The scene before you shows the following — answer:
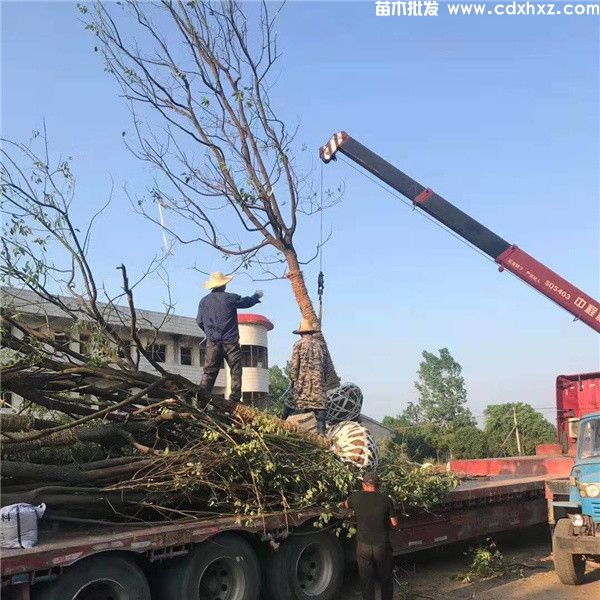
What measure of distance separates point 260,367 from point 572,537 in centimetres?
2883

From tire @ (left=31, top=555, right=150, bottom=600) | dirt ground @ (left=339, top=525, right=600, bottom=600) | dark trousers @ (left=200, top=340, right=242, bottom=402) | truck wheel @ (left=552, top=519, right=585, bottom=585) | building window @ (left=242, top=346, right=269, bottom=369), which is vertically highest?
building window @ (left=242, top=346, right=269, bottom=369)

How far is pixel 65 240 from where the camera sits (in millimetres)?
7137

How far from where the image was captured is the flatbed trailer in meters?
5.55

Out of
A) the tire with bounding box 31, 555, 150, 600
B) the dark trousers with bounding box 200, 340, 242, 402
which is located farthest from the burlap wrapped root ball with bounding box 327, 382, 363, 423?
the tire with bounding box 31, 555, 150, 600

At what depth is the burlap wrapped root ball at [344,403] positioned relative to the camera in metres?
9.55

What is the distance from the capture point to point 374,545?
23.3 ft

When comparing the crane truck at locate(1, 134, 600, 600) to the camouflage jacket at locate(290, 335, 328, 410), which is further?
the camouflage jacket at locate(290, 335, 328, 410)

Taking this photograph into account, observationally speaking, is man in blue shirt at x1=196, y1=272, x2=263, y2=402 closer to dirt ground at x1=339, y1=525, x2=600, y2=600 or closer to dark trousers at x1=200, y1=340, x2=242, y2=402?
dark trousers at x1=200, y1=340, x2=242, y2=402

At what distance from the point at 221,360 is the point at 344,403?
183 cm

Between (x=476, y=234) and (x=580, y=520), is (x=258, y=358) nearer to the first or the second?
(x=476, y=234)

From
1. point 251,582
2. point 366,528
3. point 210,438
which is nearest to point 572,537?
point 366,528

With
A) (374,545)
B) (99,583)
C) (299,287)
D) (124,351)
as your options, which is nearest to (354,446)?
(374,545)

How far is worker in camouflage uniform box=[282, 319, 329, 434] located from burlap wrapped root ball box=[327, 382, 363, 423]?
603mm

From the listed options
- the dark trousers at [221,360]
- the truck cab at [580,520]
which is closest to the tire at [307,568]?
the dark trousers at [221,360]
